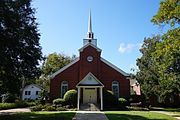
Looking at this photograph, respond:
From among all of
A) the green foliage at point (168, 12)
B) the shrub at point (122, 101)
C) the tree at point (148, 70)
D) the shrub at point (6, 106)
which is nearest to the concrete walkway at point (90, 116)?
the green foliage at point (168, 12)

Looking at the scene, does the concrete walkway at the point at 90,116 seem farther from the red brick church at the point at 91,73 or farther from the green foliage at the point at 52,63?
the green foliage at the point at 52,63

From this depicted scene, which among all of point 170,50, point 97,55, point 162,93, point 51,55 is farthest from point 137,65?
point 170,50

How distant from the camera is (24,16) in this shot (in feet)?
77.3

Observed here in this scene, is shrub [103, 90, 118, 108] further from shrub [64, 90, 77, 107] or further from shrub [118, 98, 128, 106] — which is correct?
shrub [64, 90, 77, 107]

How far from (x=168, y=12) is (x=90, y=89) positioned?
75.1 feet

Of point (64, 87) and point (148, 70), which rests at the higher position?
point (148, 70)

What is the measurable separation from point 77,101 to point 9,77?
14983 millimetres

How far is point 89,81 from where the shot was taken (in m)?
38.7

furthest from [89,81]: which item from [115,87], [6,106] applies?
[6,106]

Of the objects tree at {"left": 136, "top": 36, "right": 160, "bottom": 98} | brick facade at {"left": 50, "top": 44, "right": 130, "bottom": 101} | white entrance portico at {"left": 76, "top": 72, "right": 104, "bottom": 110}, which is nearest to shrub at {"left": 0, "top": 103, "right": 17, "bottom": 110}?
brick facade at {"left": 50, "top": 44, "right": 130, "bottom": 101}

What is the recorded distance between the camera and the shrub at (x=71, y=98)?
3712 cm

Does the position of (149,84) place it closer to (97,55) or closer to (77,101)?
(97,55)

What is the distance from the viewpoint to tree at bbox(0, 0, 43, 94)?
2142cm

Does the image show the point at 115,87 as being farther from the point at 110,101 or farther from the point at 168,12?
the point at 168,12
